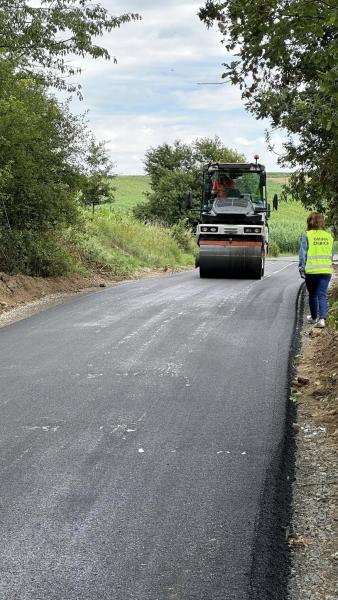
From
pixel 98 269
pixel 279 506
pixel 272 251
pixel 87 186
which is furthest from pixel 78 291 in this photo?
pixel 272 251

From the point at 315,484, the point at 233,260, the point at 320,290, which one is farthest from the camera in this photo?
the point at 233,260

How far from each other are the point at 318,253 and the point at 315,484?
667 centimetres

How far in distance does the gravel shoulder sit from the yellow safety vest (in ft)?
8.73

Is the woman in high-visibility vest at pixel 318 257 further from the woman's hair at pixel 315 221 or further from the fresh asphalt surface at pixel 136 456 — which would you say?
the fresh asphalt surface at pixel 136 456

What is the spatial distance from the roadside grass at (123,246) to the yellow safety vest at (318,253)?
11.3 meters

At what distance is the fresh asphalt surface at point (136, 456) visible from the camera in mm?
3646

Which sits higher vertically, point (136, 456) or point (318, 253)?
point (318, 253)

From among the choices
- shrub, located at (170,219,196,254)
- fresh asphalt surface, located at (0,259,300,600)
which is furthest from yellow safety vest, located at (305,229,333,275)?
shrub, located at (170,219,196,254)

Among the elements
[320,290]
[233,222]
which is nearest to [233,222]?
[233,222]

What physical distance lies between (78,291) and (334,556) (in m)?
14.8

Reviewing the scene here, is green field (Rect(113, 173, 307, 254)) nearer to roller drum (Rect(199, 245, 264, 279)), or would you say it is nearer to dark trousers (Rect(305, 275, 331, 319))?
roller drum (Rect(199, 245, 264, 279))

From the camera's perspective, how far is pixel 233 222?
20969 mm

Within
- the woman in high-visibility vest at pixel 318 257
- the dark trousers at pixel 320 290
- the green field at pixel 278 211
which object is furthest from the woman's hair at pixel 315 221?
the green field at pixel 278 211

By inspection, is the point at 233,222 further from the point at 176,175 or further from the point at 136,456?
the point at 176,175
